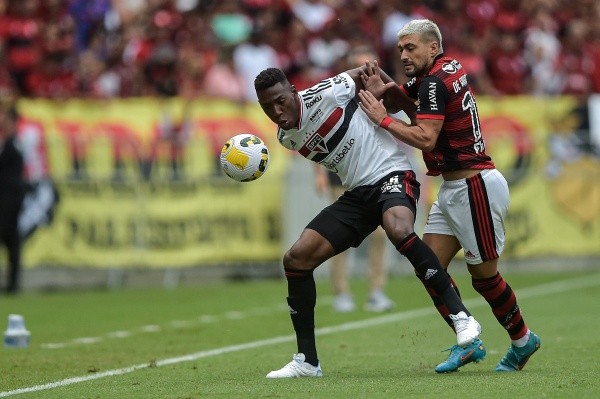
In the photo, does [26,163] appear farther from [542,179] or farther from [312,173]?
[542,179]

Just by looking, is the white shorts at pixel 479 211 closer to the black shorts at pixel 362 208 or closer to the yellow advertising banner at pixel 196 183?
the black shorts at pixel 362 208

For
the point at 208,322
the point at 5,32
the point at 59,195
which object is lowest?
the point at 208,322

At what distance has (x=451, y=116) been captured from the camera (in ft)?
27.8

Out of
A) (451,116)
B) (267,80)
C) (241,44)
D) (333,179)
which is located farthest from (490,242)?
(241,44)

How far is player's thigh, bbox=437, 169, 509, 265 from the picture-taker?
28.1 feet

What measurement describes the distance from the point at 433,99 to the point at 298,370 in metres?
2.07

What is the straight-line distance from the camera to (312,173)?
18891mm

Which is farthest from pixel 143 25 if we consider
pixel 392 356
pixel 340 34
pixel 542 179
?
pixel 392 356

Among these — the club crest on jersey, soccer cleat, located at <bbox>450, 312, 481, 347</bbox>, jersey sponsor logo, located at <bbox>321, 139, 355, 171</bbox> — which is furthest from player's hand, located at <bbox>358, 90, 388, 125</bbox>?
soccer cleat, located at <bbox>450, 312, 481, 347</bbox>

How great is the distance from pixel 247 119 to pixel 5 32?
421 cm

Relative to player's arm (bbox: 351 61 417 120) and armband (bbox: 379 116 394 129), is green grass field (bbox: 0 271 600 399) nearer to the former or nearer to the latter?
armband (bbox: 379 116 394 129)

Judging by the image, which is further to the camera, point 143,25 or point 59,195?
point 143,25

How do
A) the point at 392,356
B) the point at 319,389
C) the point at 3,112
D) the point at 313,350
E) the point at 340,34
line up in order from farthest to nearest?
the point at 340,34 → the point at 3,112 → the point at 392,356 → the point at 313,350 → the point at 319,389

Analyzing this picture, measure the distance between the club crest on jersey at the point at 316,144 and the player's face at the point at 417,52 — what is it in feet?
2.56
